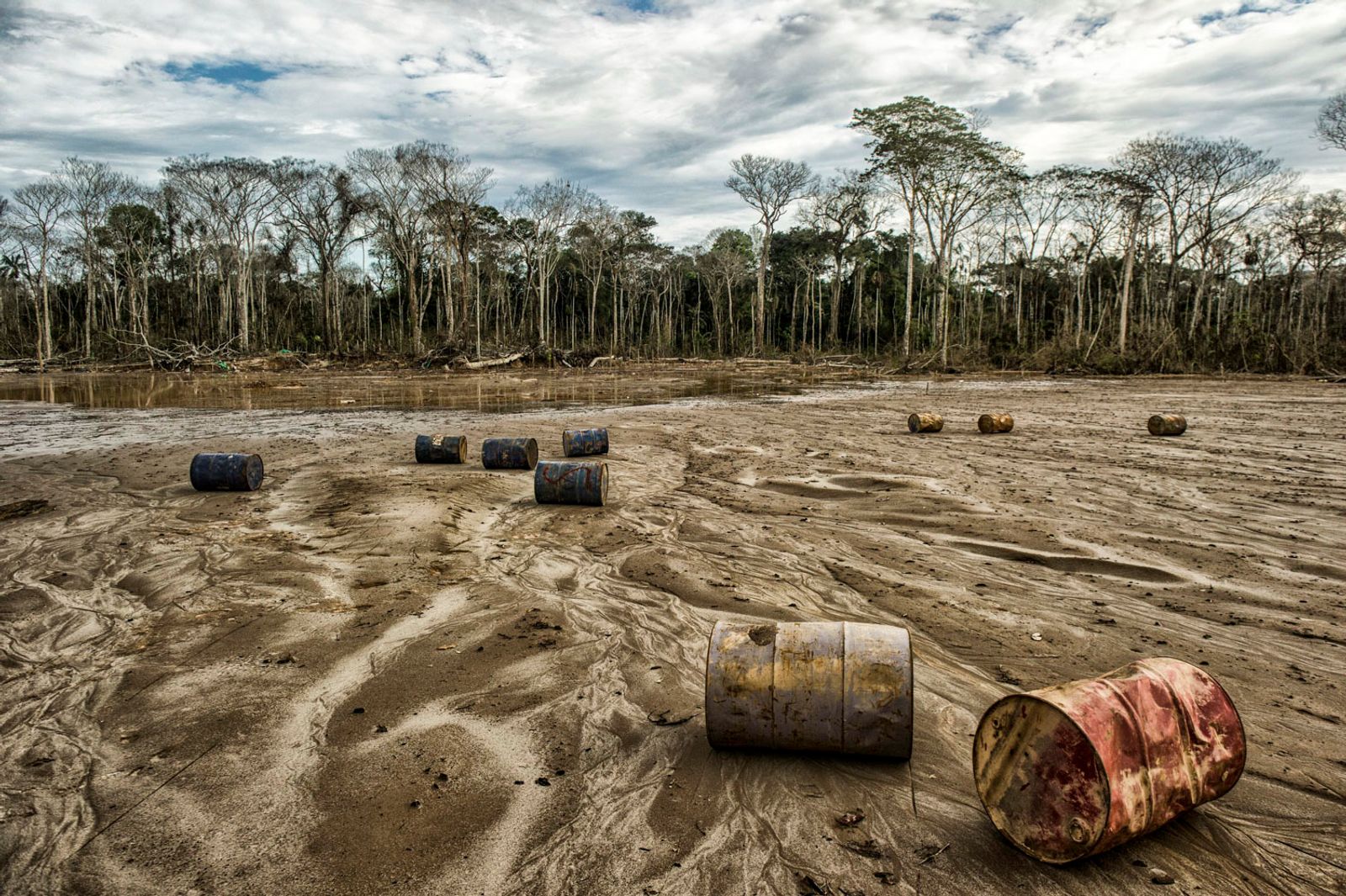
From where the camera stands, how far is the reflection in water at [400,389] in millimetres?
18156

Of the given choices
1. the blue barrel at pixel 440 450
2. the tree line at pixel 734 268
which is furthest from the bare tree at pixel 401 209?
the blue barrel at pixel 440 450

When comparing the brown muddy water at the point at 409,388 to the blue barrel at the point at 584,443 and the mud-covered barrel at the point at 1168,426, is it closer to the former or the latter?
the blue barrel at the point at 584,443

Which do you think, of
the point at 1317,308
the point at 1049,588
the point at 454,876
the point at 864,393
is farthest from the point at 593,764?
the point at 1317,308

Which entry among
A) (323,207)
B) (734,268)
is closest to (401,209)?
(323,207)

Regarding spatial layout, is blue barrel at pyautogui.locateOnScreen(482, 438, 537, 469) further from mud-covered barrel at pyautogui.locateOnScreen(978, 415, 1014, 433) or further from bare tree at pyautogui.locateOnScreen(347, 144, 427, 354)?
bare tree at pyautogui.locateOnScreen(347, 144, 427, 354)

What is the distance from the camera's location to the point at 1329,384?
2197 centimetres

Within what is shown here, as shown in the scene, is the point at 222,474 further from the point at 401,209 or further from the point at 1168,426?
the point at 401,209

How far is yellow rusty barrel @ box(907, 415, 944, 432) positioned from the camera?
445 inches

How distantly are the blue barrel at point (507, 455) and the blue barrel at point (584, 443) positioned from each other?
0.78 meters

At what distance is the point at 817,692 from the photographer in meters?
2.69

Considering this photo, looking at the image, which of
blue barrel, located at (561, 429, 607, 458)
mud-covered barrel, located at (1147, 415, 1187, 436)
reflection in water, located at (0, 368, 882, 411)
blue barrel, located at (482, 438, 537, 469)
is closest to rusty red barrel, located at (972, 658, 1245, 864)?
blue barrel, located at (482, 438, 537, 469)

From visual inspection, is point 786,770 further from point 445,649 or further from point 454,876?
point 445,649

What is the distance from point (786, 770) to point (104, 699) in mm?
3056

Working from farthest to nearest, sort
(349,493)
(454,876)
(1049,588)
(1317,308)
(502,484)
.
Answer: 1. (1317,308)
2. (502,484)
3. (349,493)
4. (1049,588)
5. (454,876)
